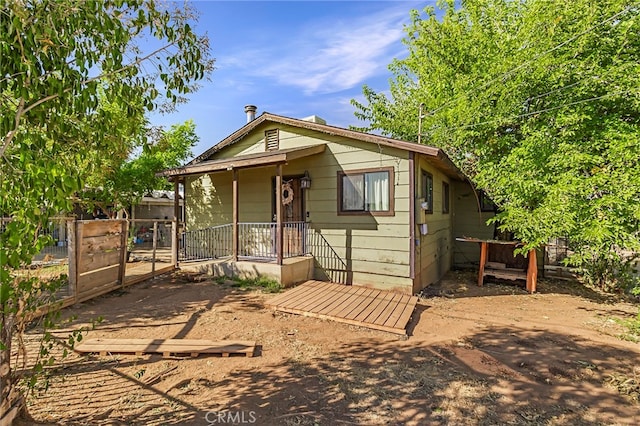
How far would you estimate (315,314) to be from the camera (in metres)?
5.18

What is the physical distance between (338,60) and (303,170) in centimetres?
270

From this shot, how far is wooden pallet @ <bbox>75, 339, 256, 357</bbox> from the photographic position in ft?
12.2

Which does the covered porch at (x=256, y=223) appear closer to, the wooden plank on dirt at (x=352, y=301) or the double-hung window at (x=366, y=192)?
the double-hung window at (x=366, y=192)

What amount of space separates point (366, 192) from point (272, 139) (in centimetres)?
328

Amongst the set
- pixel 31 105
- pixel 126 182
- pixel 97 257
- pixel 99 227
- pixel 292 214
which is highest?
pixel 126 182

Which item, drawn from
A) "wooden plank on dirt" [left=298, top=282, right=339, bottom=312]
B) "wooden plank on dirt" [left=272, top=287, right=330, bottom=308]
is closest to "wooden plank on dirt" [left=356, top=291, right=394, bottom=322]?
"wooden plank on dirt" [left=298, top=282, right=339, bottom=312]

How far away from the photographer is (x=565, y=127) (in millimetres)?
7215

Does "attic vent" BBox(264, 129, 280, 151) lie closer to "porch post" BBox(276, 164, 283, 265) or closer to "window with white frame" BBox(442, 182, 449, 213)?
"porch post" BBox(276, 164, 283, 265)

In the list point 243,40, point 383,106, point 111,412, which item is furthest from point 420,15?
point 111,412

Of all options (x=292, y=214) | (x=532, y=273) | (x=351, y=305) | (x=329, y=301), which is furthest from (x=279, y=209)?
(x=532, y=273)

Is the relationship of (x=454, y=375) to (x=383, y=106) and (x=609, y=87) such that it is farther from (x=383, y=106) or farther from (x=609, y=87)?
(x=383, y=106)

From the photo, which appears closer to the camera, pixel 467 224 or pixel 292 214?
pixel 292 214

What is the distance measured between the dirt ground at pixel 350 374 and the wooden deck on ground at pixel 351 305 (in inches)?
7.1

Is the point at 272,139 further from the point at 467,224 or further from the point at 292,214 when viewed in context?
the point at 467,224
